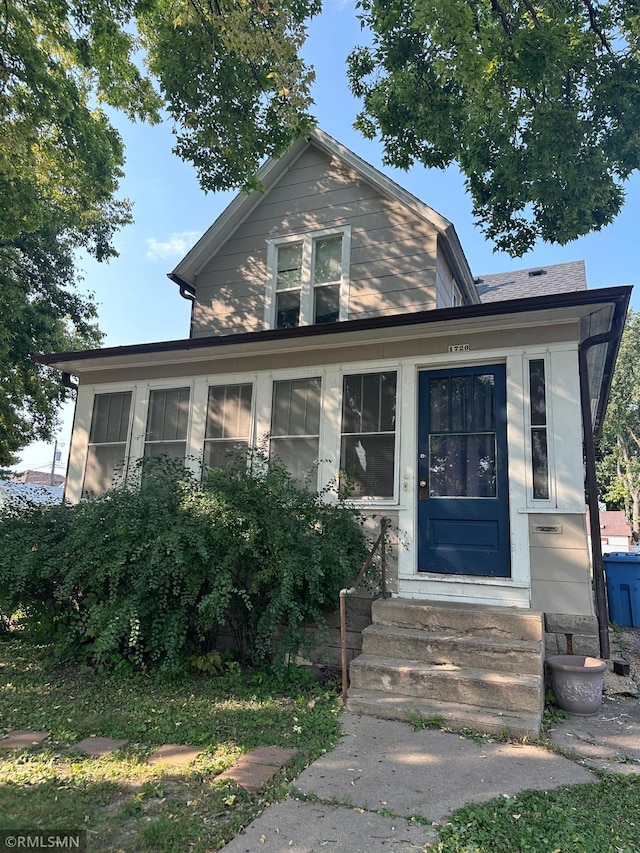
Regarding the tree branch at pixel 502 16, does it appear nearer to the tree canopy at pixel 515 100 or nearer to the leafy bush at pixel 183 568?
the tree canopy at pixel 515 100

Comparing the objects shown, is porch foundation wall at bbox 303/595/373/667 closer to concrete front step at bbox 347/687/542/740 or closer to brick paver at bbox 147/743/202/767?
concrete front step at bbox 347/687/542/740

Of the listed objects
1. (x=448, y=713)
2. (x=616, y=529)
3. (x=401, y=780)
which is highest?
(x=616, y=529)

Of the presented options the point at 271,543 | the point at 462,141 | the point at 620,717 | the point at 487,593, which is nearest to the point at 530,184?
the point at 462,141

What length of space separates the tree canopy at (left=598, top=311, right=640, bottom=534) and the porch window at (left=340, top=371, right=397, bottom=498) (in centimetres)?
2226

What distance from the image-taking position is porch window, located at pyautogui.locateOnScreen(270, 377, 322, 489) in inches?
255

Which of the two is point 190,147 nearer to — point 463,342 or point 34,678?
point 463,342

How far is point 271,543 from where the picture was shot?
475 cm

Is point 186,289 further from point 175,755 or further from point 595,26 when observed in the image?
point 175,755

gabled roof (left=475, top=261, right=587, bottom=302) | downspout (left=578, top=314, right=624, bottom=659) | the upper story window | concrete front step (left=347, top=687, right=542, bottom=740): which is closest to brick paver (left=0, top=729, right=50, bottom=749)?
concrete front step (left=347, top=687, right=542, bottom=740)

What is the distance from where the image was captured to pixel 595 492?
17.1ft

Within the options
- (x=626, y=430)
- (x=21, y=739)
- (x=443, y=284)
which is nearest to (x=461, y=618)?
(x=21, y=739)

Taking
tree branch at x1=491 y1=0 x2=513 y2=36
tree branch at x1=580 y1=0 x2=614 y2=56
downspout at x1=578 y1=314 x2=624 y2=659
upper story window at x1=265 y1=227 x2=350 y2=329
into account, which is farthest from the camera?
upper story window at x1=265 y1=227 x2=350 y2=329

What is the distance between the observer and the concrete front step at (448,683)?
381 cm

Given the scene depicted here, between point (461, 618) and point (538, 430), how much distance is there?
200 centimetres
